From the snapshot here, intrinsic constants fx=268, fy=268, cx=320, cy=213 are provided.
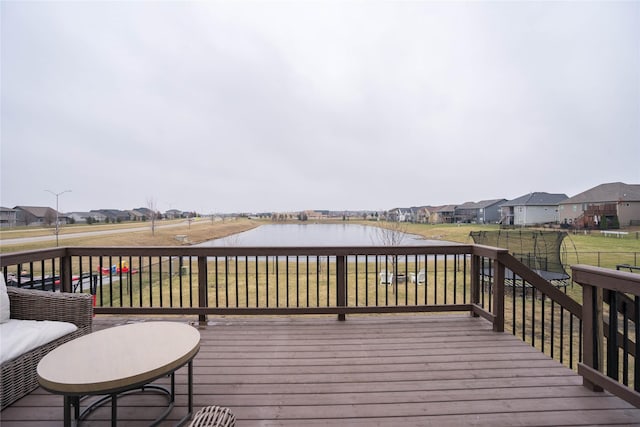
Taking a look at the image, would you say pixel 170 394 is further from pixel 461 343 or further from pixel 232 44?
pixel 232 44

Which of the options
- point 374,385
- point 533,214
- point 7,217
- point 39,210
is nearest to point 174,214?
point 39,210

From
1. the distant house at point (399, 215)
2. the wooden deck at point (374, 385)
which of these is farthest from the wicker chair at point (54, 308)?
the distant house at point (399, 215)

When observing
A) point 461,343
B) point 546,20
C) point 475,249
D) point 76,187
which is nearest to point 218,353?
point 461,343

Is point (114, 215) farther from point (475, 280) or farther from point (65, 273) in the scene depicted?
point (475, 280)

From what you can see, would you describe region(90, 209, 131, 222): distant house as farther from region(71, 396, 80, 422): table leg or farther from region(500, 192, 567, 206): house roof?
region(500, 192, 567, 206): house roof

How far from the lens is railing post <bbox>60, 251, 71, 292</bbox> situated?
323cm

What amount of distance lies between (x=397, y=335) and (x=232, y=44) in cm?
833

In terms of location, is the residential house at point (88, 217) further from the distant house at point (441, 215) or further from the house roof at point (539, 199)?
the house roof at point (539, 199)

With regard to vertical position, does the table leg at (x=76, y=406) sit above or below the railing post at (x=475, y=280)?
below

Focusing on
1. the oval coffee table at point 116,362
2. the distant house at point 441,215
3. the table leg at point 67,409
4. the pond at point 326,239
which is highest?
the distant house at point 441,215

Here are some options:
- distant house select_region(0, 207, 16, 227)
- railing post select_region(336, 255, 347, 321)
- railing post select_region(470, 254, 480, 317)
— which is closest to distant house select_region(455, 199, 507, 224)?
railing post select_region(470, 254, 480, 317)

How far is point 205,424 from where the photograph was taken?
107 centimetres

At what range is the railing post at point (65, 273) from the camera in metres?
3.23

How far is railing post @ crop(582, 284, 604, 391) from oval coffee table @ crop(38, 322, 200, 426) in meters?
2.73
